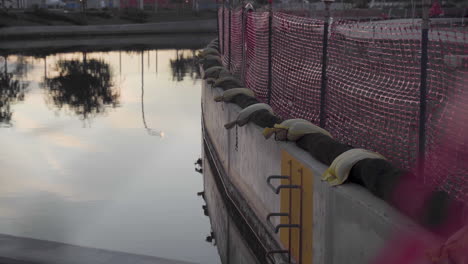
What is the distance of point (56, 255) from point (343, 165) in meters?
3.89

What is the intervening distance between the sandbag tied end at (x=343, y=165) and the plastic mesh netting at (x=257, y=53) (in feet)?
20.6

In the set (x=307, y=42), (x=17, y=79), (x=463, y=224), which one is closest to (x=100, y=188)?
(x=307, y=42)

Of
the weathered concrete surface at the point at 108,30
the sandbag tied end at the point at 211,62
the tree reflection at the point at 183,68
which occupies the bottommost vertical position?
the weathered concrete surface at the point at 108,30

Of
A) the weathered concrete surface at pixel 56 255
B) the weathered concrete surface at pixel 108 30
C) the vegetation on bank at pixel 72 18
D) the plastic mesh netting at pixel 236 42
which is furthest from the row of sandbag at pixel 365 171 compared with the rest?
the vegetation on bank at pixel 72 18

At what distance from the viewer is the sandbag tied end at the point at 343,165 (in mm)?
6633

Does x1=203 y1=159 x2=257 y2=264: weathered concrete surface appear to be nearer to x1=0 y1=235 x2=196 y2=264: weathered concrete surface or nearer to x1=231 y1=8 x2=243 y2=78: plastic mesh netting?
x1=0 y1=235 x2=196 y2=264: weathered concrete surface

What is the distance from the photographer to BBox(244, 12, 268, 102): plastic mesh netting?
A: 13270 millimetres

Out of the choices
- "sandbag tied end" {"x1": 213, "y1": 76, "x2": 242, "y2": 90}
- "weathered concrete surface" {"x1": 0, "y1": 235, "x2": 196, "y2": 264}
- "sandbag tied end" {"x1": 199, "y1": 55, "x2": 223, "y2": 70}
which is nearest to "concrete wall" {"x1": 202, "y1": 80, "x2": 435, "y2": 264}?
"weathered concrete surface" {"x1": 0, "y1": 235, "x2": 196, "y2": 264}

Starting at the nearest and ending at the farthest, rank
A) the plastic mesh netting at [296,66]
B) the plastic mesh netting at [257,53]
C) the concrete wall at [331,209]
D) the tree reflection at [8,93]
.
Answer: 1. the concrete wall at [331,209]
2. the plastic mesh netting at [296,66]
3. the plastic mesh netting at [257,53]
4. the tree reflection at [8,93]

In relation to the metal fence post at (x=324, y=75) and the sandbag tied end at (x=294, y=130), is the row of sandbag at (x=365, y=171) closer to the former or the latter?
the sandbag tied end at (x=294, y=130)

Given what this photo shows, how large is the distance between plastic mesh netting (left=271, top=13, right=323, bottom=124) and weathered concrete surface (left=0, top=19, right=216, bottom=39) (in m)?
67.5

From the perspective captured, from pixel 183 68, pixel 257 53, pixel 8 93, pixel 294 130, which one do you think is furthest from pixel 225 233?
pixel 183 68

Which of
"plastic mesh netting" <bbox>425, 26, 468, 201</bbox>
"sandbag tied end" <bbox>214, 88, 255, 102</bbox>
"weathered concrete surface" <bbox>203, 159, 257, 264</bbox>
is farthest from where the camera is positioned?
"sandbag tied end" <bbox>214, 88, 255, 102</bbox>

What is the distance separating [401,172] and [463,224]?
1.00m
